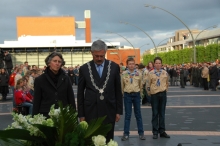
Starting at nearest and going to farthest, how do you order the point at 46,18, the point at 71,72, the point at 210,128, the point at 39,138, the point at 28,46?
the point at 39,138 < the point at 210,128 < the point at 71,72 < the point at 28,46 < the point at 46,18

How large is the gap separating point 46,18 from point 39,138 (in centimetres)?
9844

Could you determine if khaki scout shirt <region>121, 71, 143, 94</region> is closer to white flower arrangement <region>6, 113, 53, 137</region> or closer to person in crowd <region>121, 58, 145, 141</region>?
person in crowd <region>121, 58, 145, 141</region>

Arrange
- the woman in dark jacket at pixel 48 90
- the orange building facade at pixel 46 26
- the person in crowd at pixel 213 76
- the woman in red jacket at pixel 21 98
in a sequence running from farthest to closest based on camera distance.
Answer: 1. the orange building facade at pixel 46 26
2. the person in crowd at pixel 213 76
3. the woman in red jacket at pixel 21 98
4. the woman in dark jacket at pixel 48 90

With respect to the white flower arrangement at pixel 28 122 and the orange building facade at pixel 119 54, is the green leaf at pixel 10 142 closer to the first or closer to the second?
the white flower arrangement at pixel 28 122

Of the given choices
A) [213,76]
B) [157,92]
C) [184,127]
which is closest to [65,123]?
[157,92]

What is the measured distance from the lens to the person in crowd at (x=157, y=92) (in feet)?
30.1

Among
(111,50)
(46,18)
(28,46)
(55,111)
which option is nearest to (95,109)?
(55,111)

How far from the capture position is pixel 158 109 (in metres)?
9.34

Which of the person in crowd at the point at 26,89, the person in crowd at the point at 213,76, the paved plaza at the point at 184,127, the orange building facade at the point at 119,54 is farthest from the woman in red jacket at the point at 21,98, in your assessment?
the orange building facade at the point at 119,54

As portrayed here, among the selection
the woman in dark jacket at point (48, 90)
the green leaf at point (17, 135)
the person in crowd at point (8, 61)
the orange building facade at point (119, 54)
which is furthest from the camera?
the orange building facade at point (119, 54)

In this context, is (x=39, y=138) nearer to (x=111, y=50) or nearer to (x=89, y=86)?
(x=89, y=86)

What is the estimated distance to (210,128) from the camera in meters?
10.8

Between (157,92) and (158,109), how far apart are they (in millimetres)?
432

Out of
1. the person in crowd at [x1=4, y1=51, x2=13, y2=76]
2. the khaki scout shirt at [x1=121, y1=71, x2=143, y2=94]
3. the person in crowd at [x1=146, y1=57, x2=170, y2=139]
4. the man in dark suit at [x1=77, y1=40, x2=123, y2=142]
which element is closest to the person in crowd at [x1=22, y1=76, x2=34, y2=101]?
the khaki scout shirt at [x1=121, y1=71, x2=143, y2=94]
